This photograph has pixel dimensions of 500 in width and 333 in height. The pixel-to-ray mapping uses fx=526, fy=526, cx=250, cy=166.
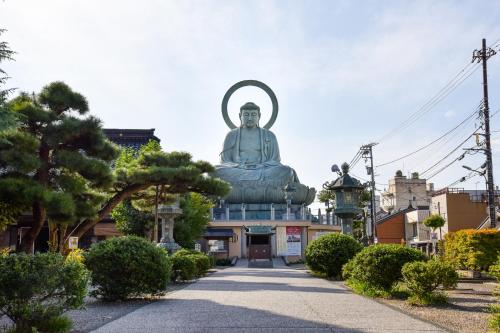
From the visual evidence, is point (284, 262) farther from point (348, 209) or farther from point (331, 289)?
point (331, 289)

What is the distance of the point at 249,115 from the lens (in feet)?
149

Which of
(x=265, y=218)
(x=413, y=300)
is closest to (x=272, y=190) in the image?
(x=265, y=218)

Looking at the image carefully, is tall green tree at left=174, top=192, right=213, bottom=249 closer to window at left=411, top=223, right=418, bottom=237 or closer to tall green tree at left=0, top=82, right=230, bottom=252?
tall green tree at left=0, top=82, right=230, bottom=252

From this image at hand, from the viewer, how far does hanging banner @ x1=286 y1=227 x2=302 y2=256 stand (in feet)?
126

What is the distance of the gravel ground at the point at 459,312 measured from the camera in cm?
816

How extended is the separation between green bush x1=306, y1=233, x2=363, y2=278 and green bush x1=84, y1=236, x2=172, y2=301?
858cm

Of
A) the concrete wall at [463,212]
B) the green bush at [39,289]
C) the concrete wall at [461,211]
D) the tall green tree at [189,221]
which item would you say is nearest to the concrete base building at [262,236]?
the tall green tree at [189,221]

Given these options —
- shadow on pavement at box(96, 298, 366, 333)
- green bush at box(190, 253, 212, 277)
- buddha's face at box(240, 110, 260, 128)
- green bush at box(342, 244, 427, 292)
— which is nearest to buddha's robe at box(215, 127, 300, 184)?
buddha's face at box(240, 110, 260, 128)

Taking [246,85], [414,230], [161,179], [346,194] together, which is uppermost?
[246,85]

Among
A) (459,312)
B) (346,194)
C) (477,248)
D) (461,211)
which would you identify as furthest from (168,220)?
(461,211)

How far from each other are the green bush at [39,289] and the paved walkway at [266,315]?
874 millimetres

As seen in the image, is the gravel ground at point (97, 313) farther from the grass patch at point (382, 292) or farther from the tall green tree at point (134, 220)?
the tall green tree at point (134, 220)

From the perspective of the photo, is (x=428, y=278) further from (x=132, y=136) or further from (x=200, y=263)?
(x=132, y=136)

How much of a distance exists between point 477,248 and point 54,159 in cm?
1379
